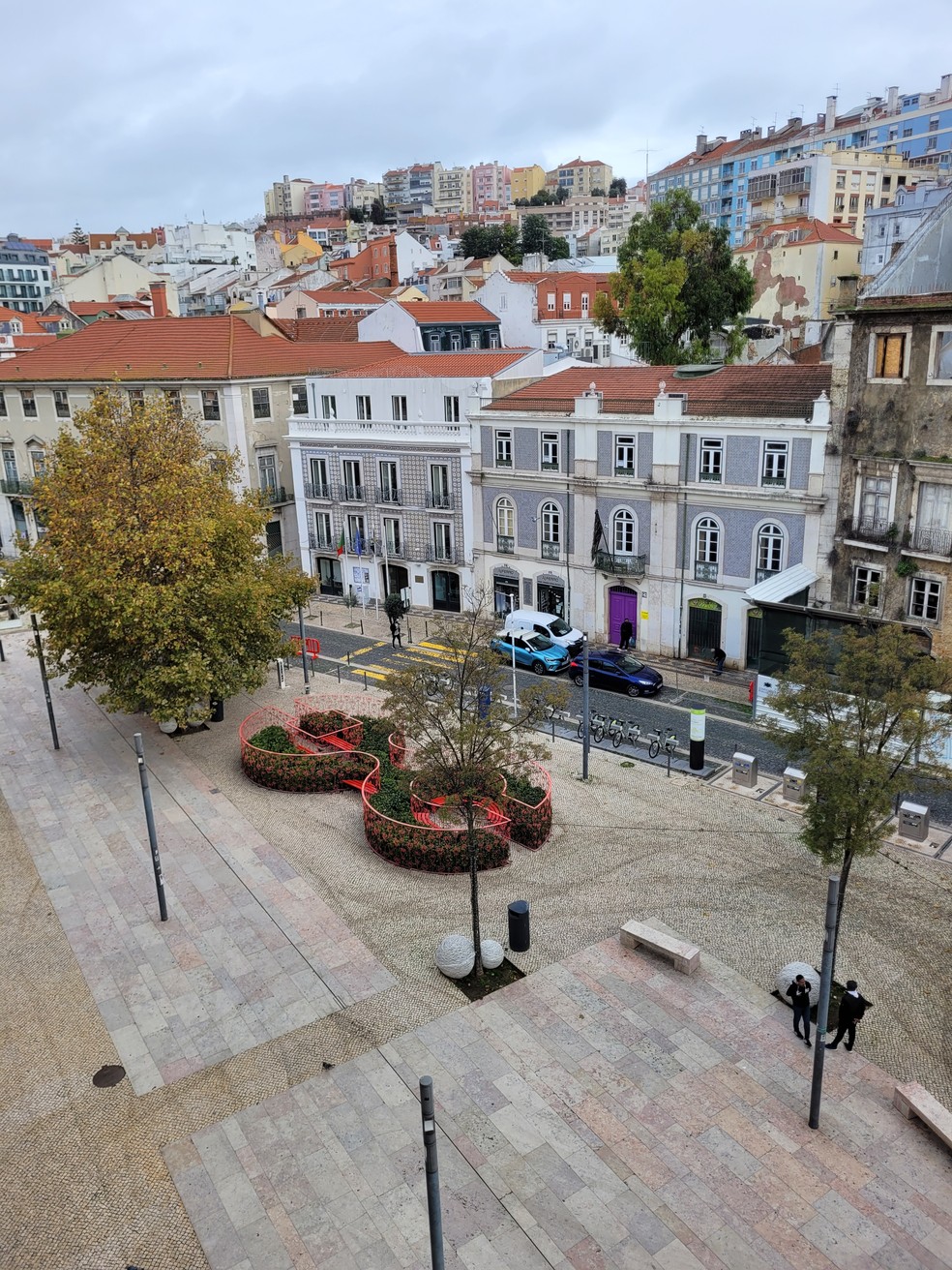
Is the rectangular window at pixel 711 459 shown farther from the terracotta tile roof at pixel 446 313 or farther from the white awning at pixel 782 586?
the terracotta tile roof at pixel 446 313

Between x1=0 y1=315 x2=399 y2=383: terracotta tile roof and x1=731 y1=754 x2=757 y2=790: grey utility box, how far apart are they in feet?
108

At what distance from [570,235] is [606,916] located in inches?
5242

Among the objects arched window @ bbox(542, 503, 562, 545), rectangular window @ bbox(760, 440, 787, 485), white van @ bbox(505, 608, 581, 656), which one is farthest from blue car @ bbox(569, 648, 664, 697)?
rectangular window @ bbox(760, 440, 787, 485)

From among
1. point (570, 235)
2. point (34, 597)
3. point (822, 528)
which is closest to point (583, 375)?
point (822, 528)

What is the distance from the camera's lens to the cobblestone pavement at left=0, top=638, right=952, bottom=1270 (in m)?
12.7

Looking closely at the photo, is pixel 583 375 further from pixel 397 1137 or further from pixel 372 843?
pixel 397 1137

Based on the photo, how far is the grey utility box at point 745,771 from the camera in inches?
972

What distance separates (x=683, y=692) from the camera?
32250mm

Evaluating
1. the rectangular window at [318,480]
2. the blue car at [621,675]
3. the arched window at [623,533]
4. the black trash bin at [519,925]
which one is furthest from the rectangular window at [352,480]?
the black trash bin at [519,925]

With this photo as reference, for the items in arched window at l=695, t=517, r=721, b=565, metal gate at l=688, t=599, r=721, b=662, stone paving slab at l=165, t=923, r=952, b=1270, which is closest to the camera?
stone paving slab at l=165, t=923, r=952, b=1270

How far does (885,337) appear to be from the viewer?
27484 millimetres

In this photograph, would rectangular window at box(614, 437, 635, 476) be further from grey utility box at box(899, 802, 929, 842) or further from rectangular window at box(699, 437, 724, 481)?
grey utility box at box(899, 802, 929, 842)

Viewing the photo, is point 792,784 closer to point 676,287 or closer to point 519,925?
point 519,925

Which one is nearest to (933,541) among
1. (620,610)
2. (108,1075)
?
(620,610)
